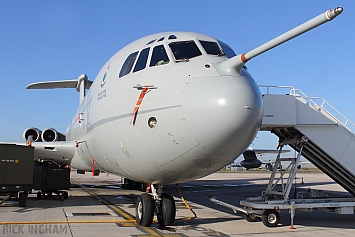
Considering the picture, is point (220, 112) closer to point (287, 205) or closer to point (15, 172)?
point (287, 205)

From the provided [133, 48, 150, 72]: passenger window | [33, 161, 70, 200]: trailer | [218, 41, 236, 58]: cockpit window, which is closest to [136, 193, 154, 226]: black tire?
[133, 48, 150, 72]: passenger window

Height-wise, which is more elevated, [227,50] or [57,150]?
[227,50]

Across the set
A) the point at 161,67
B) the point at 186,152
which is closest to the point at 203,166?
the point at 186,152

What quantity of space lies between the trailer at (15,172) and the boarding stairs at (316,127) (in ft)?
26.5

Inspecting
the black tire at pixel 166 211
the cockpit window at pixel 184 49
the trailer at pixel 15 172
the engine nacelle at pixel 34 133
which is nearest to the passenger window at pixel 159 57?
the cockpit window at pixel 184 49

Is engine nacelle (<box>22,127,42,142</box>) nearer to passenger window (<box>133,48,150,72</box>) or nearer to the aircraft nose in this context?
passenger window (<box>133,48,150,72</box>)

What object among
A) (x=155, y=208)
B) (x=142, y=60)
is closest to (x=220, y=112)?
(x=142, y=60)

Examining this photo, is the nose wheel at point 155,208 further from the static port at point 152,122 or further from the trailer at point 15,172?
the trailer at point 15,172

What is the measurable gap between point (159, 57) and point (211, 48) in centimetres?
109

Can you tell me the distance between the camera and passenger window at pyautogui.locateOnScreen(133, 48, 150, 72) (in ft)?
25.7

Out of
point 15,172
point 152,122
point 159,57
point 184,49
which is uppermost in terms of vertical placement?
point 184,49

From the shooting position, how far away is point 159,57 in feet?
25.1

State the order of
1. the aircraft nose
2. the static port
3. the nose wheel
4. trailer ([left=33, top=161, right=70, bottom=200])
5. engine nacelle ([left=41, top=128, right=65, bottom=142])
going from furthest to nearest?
engine nacelle ([left=41, top=128, right=65, bottom=142]) < trailer ([left=33, top=161, right=70, bottom=200]) < the nose wheel < the static port < the aircraft nose

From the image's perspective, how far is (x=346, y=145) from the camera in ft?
36.7
